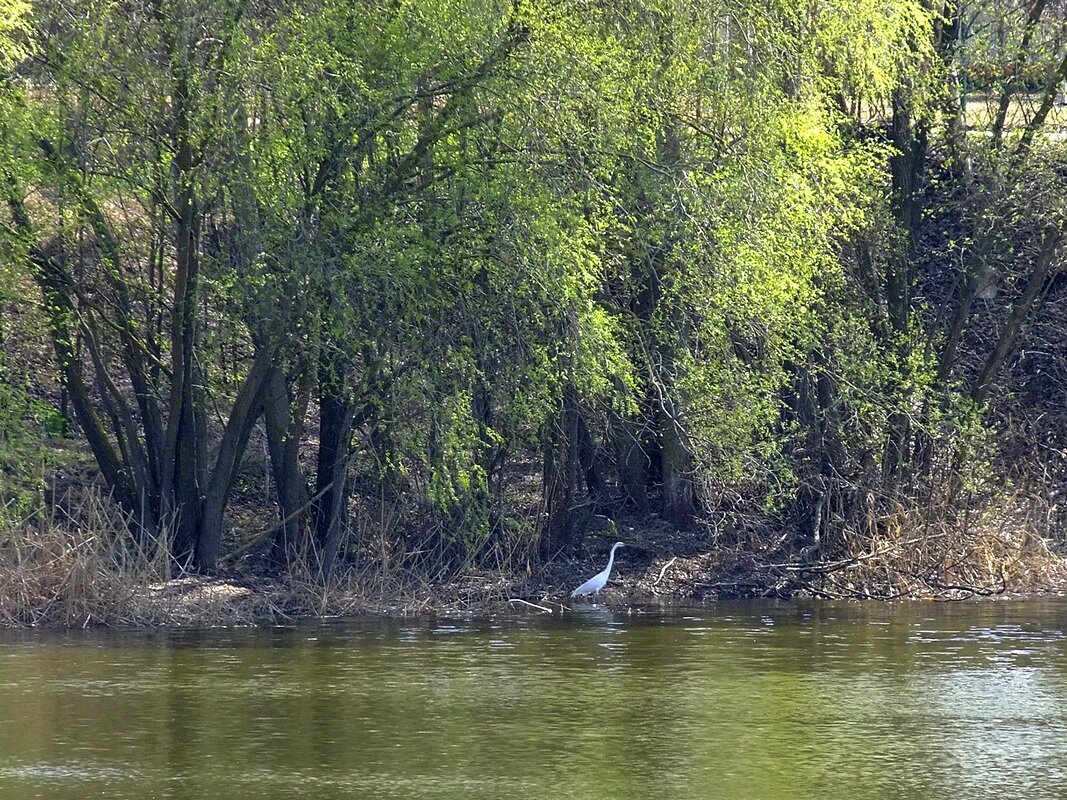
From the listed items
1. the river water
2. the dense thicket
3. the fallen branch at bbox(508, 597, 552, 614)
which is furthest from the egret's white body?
the river water

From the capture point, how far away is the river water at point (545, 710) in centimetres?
1098

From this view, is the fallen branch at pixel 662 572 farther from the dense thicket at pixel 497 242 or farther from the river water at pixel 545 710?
the river water at pixel 545 710

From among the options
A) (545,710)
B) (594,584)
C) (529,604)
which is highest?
(594,584)

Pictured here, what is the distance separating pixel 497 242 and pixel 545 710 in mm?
5827

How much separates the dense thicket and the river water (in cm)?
261

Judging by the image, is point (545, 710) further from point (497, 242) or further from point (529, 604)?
point (529, 604)

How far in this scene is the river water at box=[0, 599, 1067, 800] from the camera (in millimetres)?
10977

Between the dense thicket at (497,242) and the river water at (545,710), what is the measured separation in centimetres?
261

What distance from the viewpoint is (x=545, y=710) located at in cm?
1334

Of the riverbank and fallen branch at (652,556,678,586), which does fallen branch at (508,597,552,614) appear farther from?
fallen branch at (652,556,678,586)

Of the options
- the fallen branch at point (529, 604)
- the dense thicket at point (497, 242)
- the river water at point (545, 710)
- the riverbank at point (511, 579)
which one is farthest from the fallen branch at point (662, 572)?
the river water at point (545, 710)

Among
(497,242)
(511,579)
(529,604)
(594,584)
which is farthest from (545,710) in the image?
(511,579)

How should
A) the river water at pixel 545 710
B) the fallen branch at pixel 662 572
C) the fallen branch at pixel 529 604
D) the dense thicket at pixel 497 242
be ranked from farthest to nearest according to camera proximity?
the fallen branch at pixel 662 572 → the fallen branch at pixel 529 604 → the dense thicket at pixel 497 242 → the river water at pixel 545 710

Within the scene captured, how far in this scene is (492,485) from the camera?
868 inches
